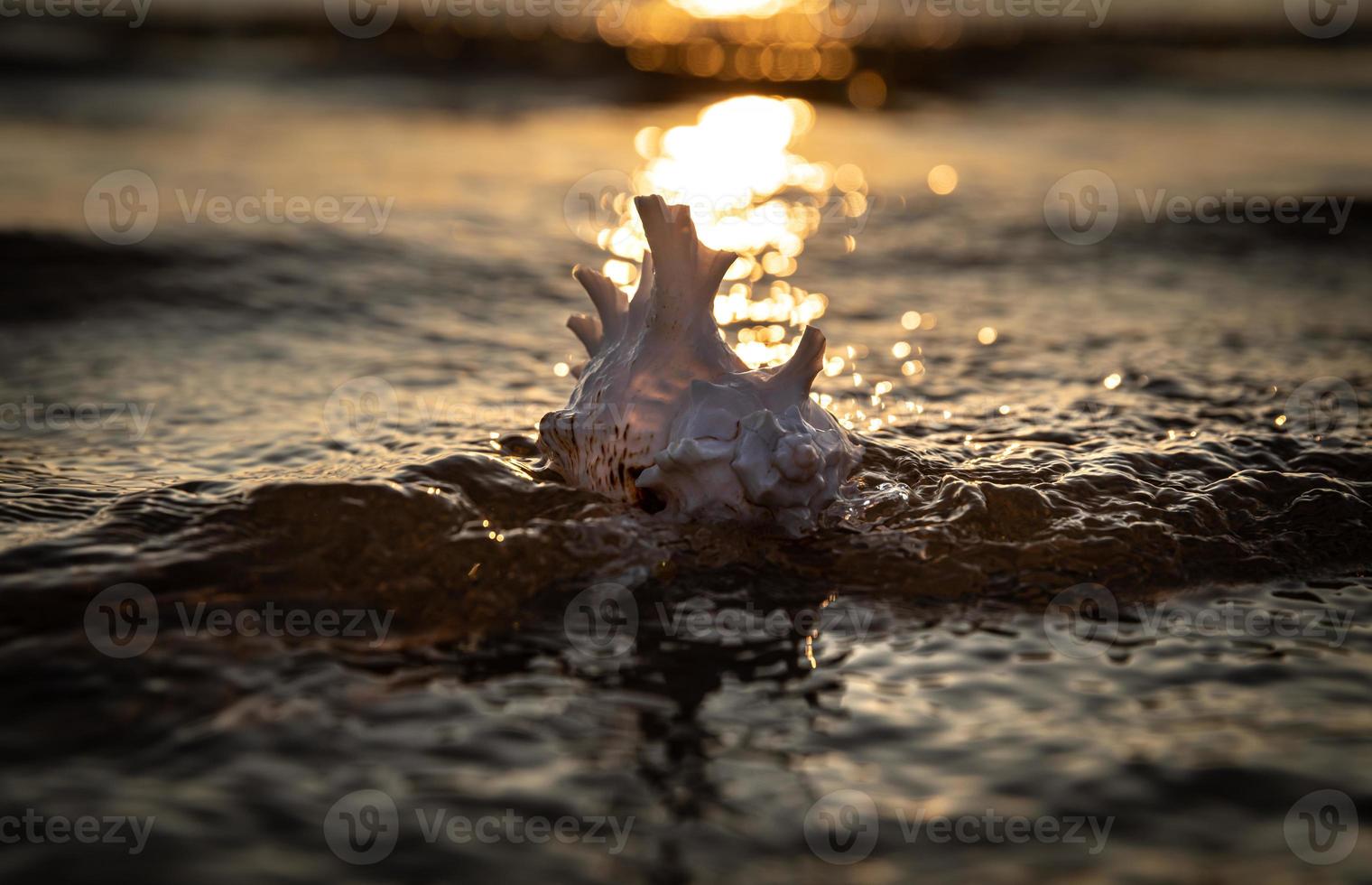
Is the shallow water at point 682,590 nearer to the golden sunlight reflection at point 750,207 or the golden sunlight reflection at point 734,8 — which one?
the golden sunlight reflection at point 750,207

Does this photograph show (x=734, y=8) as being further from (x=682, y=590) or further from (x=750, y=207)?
(x=682, y=590)

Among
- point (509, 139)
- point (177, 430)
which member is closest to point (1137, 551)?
point (177, 430)

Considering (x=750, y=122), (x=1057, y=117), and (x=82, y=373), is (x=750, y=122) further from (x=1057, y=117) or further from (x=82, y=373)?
(x=82, y=373)

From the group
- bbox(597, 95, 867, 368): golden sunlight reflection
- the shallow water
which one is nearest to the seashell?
the shallow water

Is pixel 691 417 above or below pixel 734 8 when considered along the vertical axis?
below

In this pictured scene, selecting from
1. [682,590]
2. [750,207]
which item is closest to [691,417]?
[682,590]

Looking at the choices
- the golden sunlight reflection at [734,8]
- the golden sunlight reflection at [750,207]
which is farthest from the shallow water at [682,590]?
the golden sunlight reflection at [734,8]
